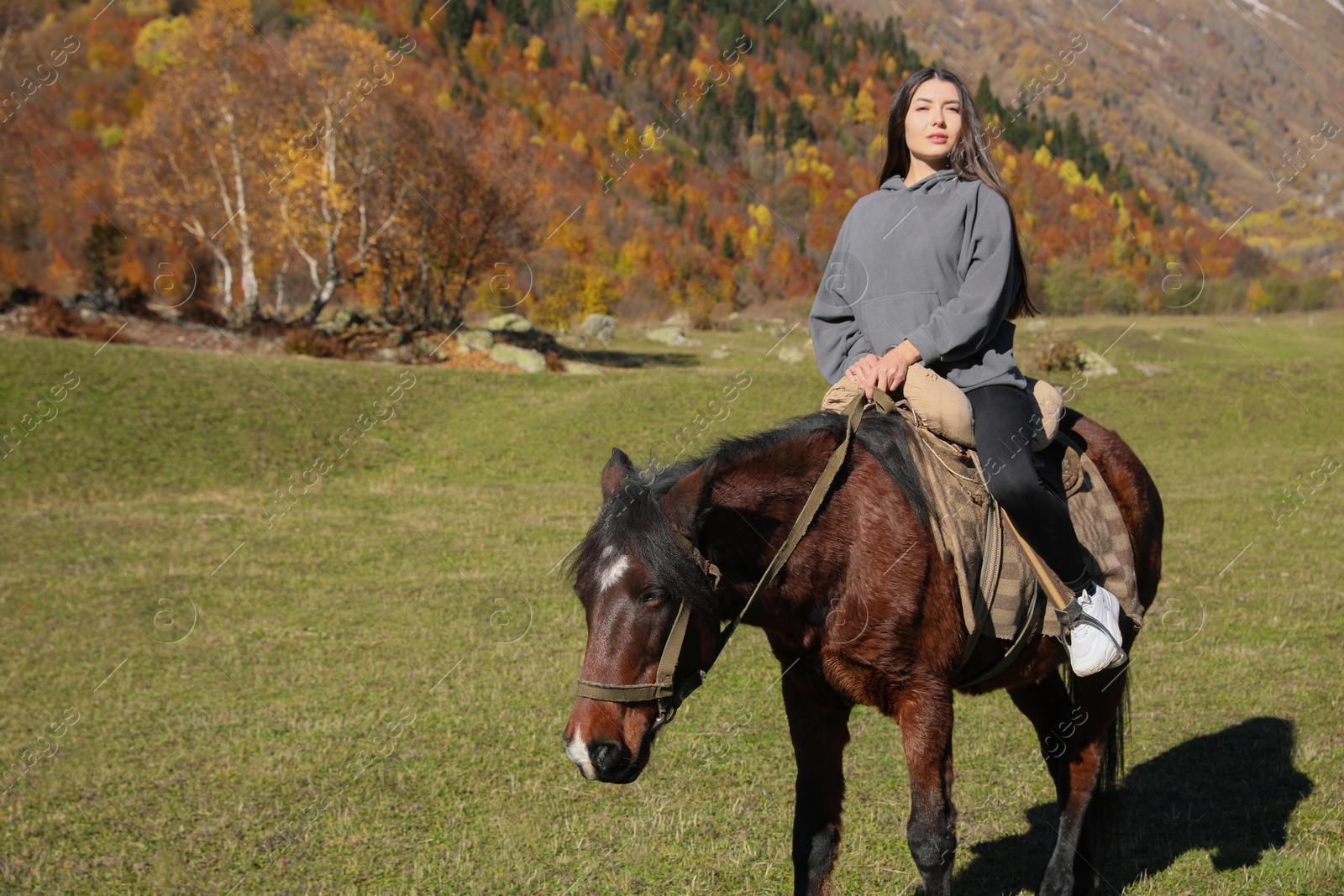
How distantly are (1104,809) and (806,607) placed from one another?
2384 millimetres

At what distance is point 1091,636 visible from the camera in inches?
137

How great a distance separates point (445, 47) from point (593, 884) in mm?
112979

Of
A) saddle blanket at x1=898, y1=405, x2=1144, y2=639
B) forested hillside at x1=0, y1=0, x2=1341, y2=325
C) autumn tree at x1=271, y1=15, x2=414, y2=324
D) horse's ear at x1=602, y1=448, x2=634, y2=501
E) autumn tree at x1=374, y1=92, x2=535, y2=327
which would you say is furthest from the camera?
autumn tree at x1=374, y1=92, x2=535, y2=327

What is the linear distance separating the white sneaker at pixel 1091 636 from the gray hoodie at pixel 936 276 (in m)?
0.91

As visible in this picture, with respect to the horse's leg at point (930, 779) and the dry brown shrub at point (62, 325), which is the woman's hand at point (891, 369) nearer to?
the horse's leg at point (930, 779)

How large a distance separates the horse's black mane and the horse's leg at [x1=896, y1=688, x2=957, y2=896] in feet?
2.03

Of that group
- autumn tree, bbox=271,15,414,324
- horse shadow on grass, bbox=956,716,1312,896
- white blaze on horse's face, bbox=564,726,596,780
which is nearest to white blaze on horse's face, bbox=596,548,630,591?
white blaze on horse's face, bbox=564,726,596,780

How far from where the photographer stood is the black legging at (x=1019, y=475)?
3.18 m

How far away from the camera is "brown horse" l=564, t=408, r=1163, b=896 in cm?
256

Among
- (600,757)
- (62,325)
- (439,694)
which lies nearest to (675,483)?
(600,757)

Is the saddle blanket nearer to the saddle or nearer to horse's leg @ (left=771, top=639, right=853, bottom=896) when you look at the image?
the saddle

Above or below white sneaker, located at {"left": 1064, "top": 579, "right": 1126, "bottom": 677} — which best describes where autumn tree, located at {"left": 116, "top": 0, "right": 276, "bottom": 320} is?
below

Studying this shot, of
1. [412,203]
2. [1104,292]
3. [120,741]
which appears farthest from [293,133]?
[1104,292]

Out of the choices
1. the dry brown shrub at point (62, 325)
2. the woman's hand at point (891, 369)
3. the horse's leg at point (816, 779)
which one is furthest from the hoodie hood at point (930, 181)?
the dry brown shrub at point (62, 325)
